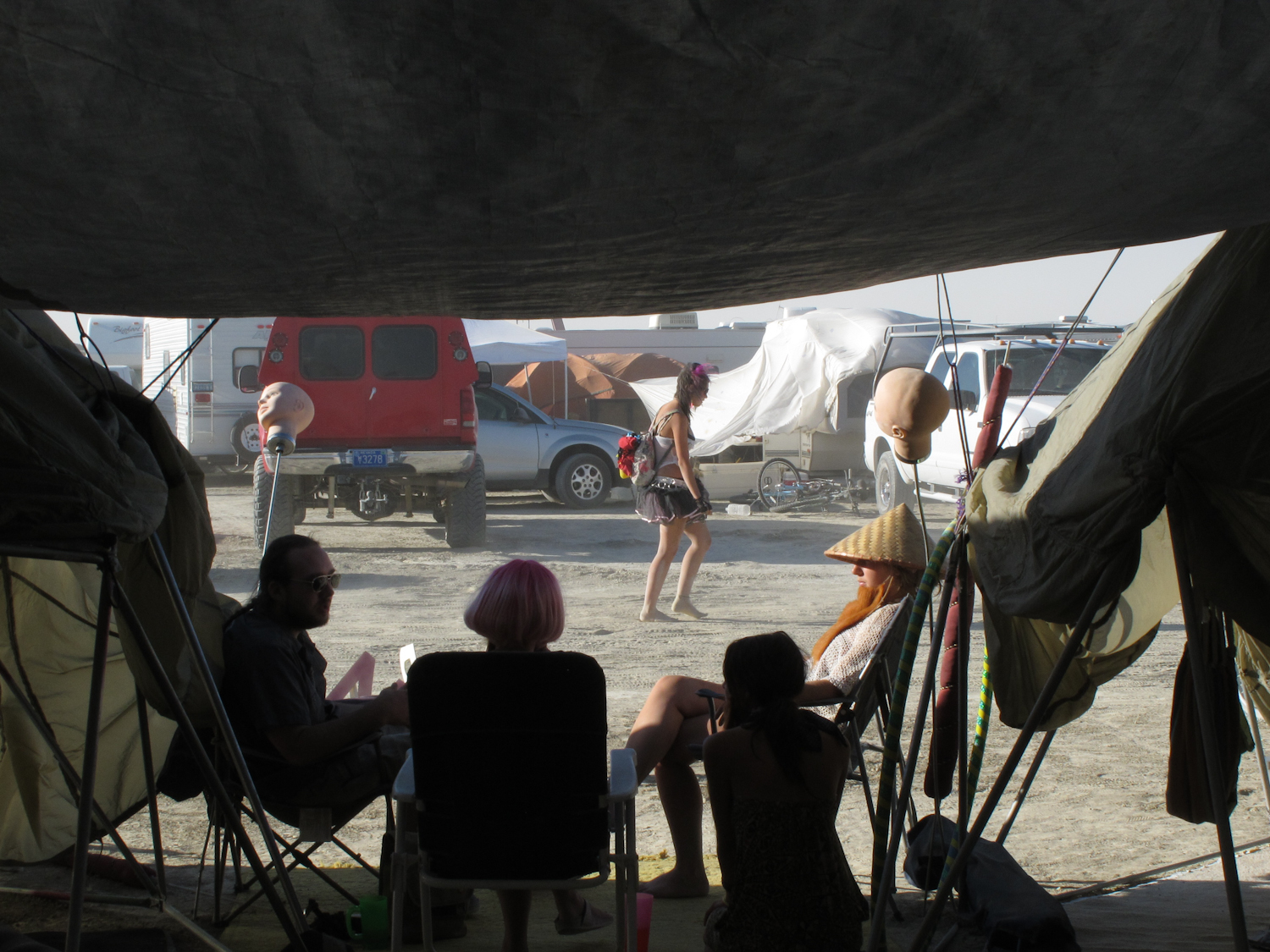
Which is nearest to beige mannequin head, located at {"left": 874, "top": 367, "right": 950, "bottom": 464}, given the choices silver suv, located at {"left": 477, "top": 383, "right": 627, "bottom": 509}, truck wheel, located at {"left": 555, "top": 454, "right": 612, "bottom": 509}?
silver suv, located at {"left": 477, "top": 383, "right": 627, "bottom": 509}

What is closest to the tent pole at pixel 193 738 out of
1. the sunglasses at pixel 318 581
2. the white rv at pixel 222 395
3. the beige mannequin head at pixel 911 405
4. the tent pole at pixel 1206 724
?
the sunglasses at pixel 318 581

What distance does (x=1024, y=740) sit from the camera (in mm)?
2527

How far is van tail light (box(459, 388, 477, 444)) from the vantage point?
11055mm

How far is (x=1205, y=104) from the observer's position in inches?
64.9

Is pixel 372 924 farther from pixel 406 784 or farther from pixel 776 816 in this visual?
pixel 776 816

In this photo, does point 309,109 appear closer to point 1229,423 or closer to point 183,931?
point 1229,423

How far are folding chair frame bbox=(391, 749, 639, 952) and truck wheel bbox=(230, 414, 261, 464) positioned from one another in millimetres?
14023

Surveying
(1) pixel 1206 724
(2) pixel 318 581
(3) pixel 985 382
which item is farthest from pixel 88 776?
(3) pixel 985 382

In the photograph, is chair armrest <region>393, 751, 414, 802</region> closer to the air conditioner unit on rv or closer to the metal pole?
the metal pole

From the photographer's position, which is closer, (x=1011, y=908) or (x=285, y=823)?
(x=1011, y=908)

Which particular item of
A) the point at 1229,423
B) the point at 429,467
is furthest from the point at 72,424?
the point at 429,467

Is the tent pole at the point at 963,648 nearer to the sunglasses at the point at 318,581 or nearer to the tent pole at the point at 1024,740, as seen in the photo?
the tent pole at the point at 1024,740

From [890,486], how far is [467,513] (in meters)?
5.00

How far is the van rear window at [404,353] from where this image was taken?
11.2 m
